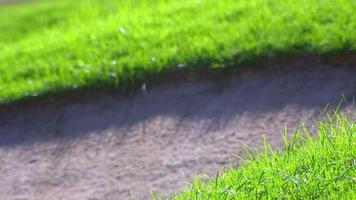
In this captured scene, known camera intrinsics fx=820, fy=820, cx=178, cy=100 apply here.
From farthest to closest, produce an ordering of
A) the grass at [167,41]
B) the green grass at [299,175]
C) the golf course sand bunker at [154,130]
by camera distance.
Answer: the grass at [167,41] → the golf course sand bunker at [154,130] → the green grass at [299,175]

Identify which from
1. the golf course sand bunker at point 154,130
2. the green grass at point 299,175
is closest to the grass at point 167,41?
the golf course sand bunker at point 154,130

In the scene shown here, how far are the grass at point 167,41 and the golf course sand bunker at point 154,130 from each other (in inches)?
7.0

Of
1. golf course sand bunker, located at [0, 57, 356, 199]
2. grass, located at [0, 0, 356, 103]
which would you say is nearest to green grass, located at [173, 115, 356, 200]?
golf course sand bunker, located at [0, 57, 356, 199]

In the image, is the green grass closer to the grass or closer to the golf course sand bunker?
the golf course sand bunker

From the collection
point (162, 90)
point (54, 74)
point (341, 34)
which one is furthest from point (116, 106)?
point (341, 34)

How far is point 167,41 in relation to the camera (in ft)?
22.7

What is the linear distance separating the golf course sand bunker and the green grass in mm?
637

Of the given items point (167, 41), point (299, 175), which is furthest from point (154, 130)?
point (299, 175)

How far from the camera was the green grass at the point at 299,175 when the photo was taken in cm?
415

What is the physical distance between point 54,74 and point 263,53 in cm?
181

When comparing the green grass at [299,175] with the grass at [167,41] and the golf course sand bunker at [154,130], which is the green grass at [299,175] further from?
the grass at [167,41]

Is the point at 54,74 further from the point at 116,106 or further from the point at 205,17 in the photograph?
the point at 205,17

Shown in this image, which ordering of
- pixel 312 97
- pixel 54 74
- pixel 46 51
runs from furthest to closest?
pixel 46 51 → pixel 54 74 → pixel 312 97

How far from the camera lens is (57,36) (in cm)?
793
